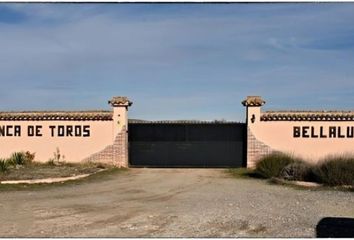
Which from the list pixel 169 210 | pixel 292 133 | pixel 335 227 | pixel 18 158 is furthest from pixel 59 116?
pixel 335 227

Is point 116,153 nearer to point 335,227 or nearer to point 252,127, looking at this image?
point 252,127

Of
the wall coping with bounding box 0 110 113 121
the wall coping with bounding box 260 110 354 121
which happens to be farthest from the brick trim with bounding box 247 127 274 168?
the wall coping with bounding box 0 110 113 121

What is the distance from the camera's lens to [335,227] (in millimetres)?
9141

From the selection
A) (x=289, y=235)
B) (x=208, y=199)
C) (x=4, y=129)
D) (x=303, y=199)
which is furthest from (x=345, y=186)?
(x=4, y=129)

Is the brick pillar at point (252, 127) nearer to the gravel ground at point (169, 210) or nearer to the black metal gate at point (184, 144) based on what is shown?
the black metal gate at point (184, 144)

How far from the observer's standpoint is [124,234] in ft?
28.0

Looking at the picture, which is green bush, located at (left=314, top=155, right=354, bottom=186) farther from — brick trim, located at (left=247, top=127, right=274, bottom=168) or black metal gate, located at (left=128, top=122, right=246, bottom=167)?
black metal gate, located at (left=128, top=122, right=246, bottom=167)

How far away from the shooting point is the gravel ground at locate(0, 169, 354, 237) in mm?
8836

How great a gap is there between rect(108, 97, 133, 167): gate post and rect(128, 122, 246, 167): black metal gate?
694mm

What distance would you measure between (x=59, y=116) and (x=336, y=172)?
13.3 metres

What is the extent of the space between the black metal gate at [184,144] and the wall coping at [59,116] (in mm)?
1418

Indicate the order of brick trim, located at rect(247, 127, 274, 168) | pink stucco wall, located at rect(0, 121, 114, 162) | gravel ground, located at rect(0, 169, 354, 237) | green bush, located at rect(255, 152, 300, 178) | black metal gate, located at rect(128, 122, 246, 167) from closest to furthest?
gravel ground, located at rect(0, 169, 354, 237) < green bush, located at rect(255, 152, 300, 178) < brick trim, located at rect(247, 127, 274, 168) < pink stucco wall, located at rect(0, 121, 114, 162) < black metal gate, located at rect(128, 122, 246, 167)

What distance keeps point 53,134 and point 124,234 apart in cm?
1637

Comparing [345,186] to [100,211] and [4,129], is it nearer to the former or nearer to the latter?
[100,211]
